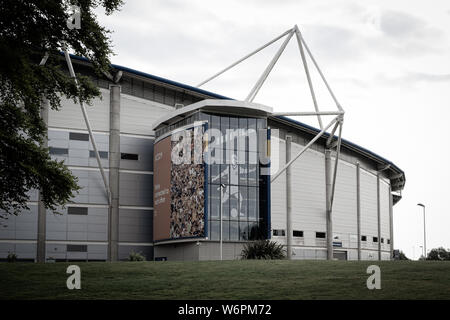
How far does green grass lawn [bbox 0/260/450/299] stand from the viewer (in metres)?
19.1

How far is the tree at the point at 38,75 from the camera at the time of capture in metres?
21.8

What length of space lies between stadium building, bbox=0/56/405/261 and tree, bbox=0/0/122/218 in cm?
3190

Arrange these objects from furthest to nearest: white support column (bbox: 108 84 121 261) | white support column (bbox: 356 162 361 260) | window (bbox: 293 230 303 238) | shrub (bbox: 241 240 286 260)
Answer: white support column (bbox: 356 162 361 260), window (bbox: 293 230 303 238), white support column (bbox: 108 84 121 261), shrub (bbox: 241 240 286 260)

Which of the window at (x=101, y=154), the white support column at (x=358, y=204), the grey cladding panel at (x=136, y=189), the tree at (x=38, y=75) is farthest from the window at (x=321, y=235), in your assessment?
the tree at (x=38, y=75)

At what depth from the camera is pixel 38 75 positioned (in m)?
23.3

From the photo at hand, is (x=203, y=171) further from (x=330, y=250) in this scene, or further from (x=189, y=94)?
(x=330, y=250)

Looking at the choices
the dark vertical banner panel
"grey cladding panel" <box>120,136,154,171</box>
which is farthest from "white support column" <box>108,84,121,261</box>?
the dark vertical banner panel

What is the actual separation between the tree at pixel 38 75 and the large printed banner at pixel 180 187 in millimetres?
34039

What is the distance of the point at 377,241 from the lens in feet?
292

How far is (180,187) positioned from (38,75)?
3845 cm

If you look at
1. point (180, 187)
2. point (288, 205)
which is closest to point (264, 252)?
point (180, 187)

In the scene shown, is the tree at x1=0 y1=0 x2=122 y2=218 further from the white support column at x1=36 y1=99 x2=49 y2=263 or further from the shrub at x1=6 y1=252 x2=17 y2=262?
the white support column at x1=36 y1=99 x2=49 y2=263
